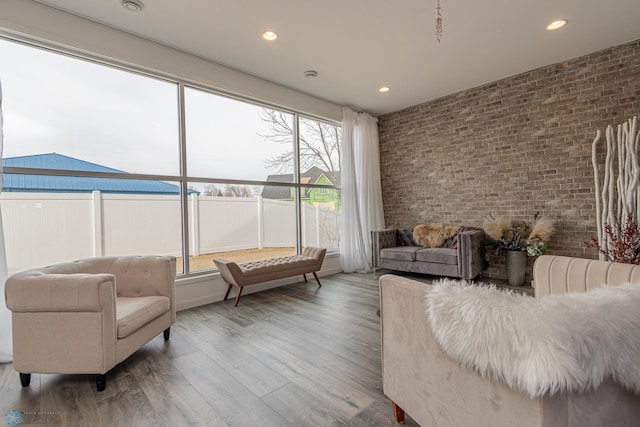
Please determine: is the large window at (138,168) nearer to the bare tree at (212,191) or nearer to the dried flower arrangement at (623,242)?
the bare tree at (212,191)

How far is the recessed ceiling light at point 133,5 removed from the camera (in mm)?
2532

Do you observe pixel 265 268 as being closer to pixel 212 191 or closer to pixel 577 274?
pixel 212 191

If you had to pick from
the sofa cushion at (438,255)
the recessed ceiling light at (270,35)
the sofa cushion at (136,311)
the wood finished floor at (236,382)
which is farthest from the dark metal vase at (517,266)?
the sofa cushion at (136,311)

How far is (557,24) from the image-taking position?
2.94 metres

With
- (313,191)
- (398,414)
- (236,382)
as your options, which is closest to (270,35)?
(313,191)

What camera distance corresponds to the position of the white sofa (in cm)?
89

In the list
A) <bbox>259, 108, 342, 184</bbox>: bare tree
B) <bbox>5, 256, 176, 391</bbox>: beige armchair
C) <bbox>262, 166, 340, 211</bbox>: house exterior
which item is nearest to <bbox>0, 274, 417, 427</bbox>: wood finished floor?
<bbox>5, 256, 176, 391</bbox>: beige armchair

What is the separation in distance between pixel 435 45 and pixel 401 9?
84 centimetres

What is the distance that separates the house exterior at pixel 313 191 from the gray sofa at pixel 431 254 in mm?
995

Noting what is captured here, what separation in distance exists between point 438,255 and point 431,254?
0.34ft

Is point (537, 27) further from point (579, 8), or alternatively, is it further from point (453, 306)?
point (453, 306)

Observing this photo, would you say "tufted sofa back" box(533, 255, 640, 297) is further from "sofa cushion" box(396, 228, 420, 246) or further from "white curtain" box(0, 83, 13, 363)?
"white curtain" box(0, 83, 13, 363)

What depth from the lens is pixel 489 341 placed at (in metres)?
0.91

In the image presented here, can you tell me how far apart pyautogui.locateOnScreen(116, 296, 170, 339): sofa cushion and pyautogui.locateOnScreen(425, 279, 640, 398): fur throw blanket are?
2.02 meters
